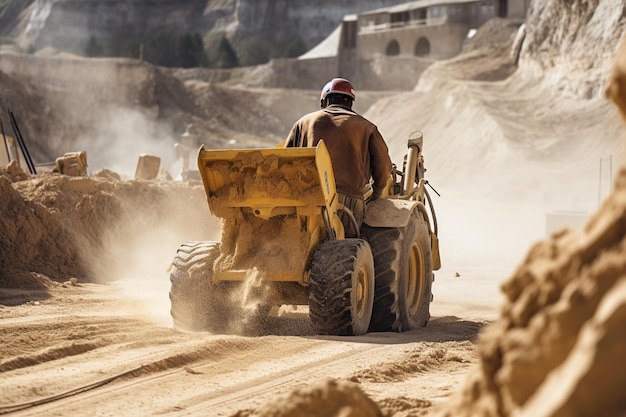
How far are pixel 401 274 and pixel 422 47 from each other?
64.3 meters

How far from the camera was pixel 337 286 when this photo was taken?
8586 mm

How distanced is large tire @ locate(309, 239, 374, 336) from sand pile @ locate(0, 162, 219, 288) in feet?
18.1

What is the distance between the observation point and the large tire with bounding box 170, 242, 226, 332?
30.4 ft

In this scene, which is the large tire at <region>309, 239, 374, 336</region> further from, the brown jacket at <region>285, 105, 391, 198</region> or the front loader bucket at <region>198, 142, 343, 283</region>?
the brown jacket at <region>285, 105, 391, 198</region>

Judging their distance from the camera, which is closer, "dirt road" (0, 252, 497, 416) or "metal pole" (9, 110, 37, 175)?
"dirt road" (0, 252, 497, 416)

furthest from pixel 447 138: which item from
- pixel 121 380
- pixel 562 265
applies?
pixel 562 265

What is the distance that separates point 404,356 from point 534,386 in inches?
199

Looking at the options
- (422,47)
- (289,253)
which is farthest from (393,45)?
(289,253)

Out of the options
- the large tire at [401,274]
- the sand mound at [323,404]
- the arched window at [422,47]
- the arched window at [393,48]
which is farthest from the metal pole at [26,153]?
the arched window at [393,48]

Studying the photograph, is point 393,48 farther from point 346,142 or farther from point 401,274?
point 346,142

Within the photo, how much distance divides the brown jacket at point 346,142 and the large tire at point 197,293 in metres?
1.31

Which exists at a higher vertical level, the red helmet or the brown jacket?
the red helmet

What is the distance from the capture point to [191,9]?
366 ft

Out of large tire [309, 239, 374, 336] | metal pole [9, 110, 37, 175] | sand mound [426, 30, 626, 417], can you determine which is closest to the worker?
large tire [309, 239, 374, 336]
